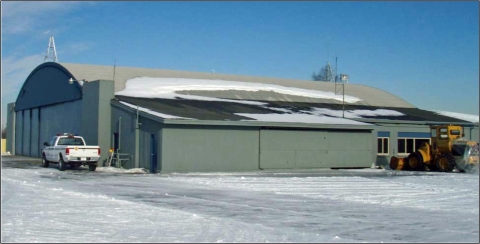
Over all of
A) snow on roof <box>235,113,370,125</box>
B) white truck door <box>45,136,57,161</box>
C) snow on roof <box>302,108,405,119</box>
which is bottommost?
white truck door <box>45,136,57,161</box>

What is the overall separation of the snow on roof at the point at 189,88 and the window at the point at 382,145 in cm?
1129

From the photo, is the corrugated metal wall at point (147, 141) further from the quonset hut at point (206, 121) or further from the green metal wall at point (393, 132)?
the green metal wall at point (393, 132)

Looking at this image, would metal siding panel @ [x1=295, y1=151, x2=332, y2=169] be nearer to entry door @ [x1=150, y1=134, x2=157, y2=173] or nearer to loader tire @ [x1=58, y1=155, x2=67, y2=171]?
entry door @ [x1=150, y1=134, x2=157, y2=173]

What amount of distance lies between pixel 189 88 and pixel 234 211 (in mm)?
32303

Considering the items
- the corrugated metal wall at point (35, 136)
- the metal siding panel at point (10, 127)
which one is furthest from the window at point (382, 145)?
the metal siding panel at point (10, 127)

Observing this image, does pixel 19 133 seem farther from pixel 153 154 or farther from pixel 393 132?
pixel 393 132

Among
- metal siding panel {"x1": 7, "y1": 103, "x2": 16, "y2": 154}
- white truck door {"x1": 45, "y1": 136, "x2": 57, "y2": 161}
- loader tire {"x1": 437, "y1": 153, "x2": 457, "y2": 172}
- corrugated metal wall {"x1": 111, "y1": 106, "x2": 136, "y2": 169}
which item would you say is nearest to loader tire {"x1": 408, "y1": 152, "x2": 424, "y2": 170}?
loader tire {"x1": 437, "y1": 153, "x2": 457, "y2": 172}

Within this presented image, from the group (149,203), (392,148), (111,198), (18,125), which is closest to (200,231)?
(149,203)

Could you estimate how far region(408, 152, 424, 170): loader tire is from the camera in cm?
3581

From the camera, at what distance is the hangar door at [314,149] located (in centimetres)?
3450

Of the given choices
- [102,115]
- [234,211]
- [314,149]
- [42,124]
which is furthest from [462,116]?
[234,211]

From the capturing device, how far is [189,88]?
4700 cm

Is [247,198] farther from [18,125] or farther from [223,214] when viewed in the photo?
[18,125]

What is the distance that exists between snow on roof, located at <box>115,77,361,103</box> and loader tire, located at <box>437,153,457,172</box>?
1668 cm
